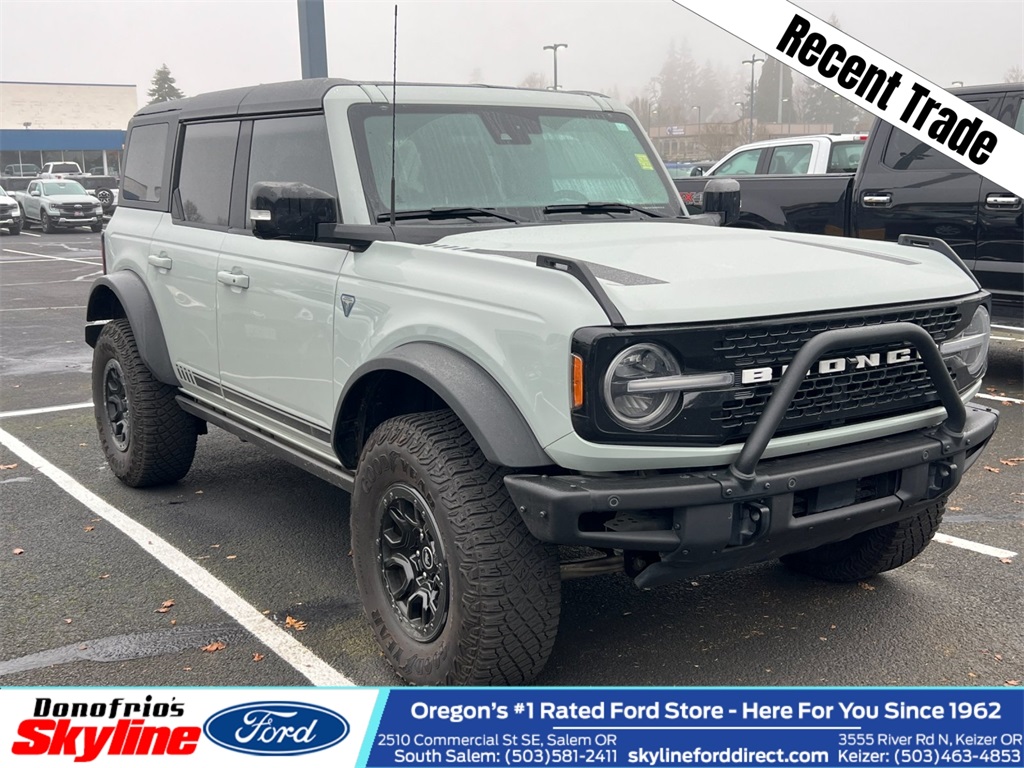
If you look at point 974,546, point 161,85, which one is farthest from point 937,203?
point 161,85

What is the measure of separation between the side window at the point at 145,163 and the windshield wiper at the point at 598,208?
2.39m

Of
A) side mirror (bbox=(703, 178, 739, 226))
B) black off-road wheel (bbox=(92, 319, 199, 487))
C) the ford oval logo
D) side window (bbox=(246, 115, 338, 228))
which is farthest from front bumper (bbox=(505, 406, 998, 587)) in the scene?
black off-road wheel (bbox=(92, 319, 199, 487))

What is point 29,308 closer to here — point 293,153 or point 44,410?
point 44,410

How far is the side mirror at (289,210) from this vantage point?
11.9 ft

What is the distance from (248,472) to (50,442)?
160 centimetres

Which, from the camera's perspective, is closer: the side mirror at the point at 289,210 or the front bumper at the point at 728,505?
the front bumper at the point at 728,505

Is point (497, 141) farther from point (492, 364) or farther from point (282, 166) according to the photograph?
point (492, 364)

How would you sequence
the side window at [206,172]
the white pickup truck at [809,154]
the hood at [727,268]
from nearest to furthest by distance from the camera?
1. the hood at [727,268]
2. the side window at [206,172]
3. the white pickup truck at [809,154]

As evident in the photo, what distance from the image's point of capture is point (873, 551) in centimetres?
412

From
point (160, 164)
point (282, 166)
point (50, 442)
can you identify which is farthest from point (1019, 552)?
point (50, 442)

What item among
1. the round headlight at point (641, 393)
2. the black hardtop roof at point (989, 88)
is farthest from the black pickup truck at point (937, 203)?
the round headlight at point (641, 393)

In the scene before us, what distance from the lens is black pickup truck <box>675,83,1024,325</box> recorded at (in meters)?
7.71

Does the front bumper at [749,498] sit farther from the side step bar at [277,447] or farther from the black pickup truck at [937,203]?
the black pickup truck at [937,203]

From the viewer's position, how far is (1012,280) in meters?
7.68
